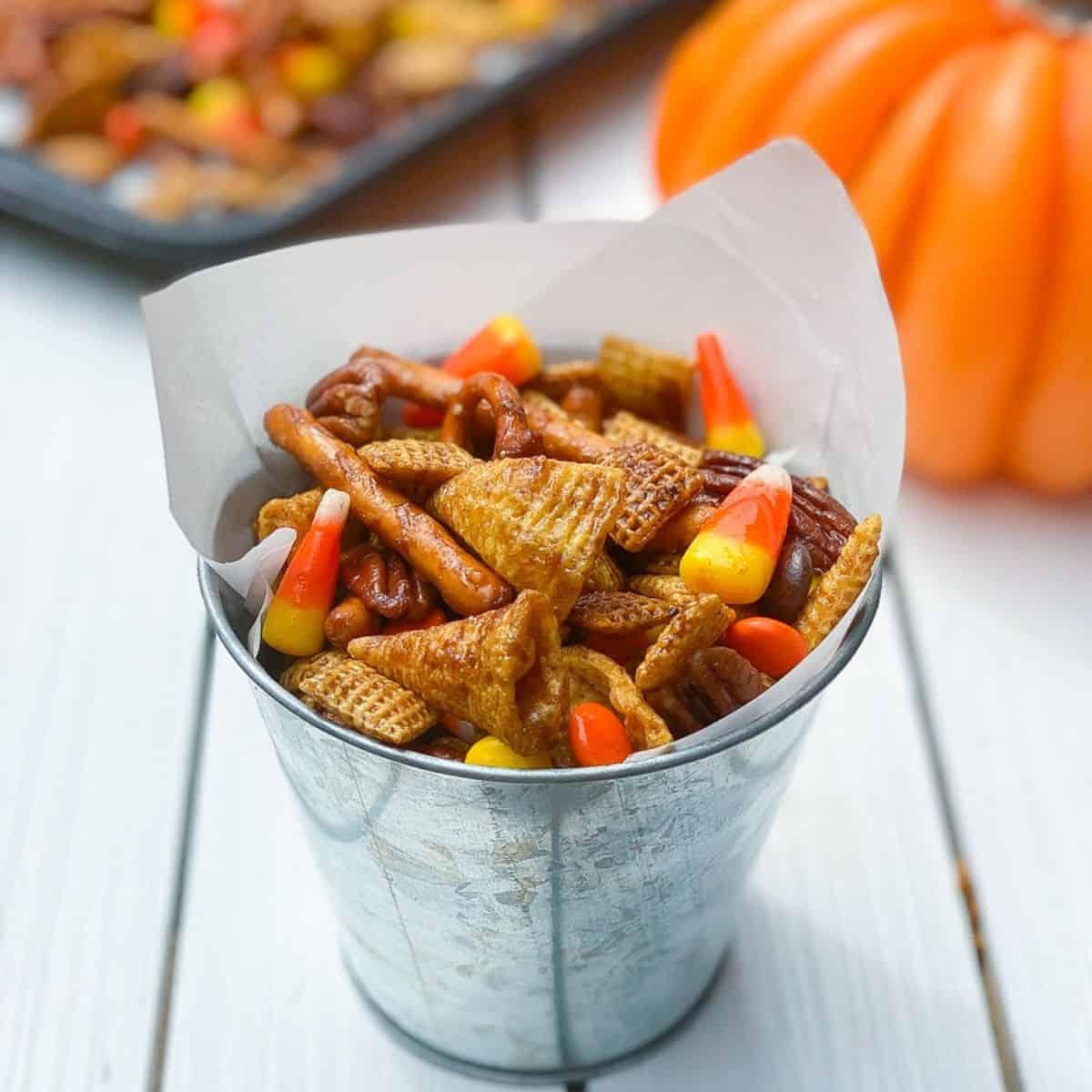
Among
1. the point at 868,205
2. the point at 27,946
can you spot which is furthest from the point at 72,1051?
the point at 868,205

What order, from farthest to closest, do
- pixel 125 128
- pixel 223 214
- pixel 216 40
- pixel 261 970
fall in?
pixel 216 40 < pixel 125 128 < pixel 223 214 < pixel 261 970

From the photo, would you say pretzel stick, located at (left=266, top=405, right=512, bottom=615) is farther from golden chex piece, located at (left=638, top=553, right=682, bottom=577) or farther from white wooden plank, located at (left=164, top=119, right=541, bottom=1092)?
white wooden plank, located at (left=164, top=119, right=541, bottom=1092)

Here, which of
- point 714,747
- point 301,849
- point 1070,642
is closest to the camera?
point 714,747

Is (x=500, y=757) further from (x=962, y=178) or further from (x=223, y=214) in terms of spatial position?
(x=223, y=214)

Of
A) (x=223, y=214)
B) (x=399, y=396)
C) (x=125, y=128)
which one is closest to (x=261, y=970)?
(x=399, y=396)

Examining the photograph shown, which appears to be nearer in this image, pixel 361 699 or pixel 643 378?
pixel 361 699

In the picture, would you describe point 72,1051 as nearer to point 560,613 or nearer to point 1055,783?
point 560,613
